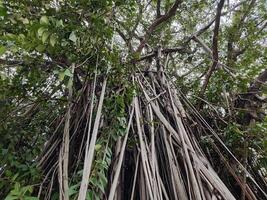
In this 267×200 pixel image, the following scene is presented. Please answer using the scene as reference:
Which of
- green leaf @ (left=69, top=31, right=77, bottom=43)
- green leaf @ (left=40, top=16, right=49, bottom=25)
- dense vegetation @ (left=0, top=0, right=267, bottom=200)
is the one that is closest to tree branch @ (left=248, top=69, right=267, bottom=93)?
dense vegetation @ (left=0, top=0, right=267, bottom=200)

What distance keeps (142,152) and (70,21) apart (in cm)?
57

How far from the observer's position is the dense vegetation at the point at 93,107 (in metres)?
0.90

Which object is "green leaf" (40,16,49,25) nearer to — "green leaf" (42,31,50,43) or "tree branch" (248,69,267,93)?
"green leaf" (42,31,50,43)

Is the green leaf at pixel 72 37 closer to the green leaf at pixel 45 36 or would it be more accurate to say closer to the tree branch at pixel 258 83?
the green leaf at pixel 45 36

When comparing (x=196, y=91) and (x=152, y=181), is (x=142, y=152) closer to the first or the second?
(x=152, y=181)

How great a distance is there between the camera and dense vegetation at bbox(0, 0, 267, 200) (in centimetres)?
90

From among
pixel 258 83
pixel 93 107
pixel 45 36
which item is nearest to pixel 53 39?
pixel 45 36

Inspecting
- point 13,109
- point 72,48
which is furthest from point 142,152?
point 13,109

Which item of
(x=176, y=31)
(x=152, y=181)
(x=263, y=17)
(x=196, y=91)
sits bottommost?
(x=152, y=181)

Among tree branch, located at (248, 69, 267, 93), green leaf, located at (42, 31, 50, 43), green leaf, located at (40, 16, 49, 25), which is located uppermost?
tree branch, located at (248, 69, 267, 93)

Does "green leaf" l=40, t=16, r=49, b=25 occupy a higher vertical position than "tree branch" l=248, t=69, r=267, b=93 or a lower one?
lower

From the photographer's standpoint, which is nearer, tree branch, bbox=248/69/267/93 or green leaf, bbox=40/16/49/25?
green leaf, bbox=40/16/49/25

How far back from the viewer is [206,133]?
155cm

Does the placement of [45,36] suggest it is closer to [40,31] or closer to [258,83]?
[40,31]
